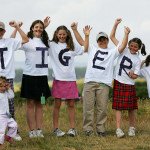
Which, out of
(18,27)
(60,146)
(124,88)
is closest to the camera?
(60,146)

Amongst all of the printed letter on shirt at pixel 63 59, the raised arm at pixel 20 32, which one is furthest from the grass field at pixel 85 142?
the raised arm at pixel 20 32

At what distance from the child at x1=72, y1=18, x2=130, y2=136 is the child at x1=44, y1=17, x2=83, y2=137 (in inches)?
8.4

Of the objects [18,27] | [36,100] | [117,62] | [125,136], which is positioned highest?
[18,27]

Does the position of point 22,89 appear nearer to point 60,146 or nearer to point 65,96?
point 65,96

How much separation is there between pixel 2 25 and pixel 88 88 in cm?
197

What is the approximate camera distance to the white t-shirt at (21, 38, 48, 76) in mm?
9367

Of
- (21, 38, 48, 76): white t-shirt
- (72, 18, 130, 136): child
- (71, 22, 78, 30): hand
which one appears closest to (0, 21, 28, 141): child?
(21, 38, 48, 76): white t-shirt

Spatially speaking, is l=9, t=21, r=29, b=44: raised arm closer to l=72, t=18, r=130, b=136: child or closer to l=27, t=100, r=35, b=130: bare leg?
l=72, t=18, r=130, b=136: child

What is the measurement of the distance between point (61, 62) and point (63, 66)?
3.1 inches

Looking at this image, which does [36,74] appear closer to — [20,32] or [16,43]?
[16,43]

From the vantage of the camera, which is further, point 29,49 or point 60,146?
point 29,49

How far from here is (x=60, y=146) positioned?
8719 mm

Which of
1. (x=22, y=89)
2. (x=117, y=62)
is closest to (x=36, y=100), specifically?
(x=22, y=89)

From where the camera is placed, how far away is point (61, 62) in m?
9.62
